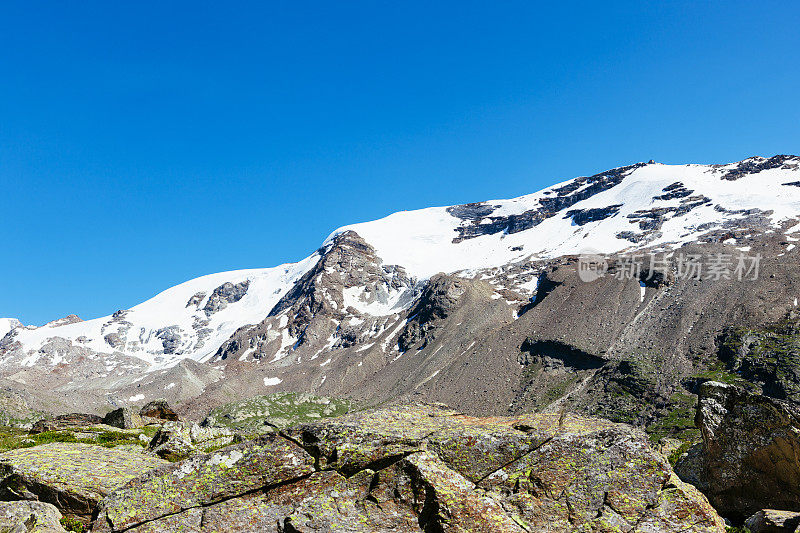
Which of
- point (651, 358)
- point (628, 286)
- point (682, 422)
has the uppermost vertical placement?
point (628, 286)

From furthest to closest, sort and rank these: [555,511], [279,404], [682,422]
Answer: [279,404]
[682,422]
[555,511]

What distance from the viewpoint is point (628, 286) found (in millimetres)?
195375

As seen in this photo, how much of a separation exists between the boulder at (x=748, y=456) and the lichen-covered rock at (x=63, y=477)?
905 inches

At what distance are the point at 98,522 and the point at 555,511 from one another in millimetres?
11710

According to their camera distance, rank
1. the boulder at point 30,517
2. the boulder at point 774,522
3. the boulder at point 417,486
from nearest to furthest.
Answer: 1. the boulder at point 417,486
2. the boulder at point 30,517
3. the boulder at point 774,522

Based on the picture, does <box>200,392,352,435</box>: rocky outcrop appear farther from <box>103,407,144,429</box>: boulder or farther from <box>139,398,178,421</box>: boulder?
<box>103,407,144,429</box>: boulder

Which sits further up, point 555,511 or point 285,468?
point 285,468

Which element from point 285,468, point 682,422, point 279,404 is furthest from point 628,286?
point 285,468

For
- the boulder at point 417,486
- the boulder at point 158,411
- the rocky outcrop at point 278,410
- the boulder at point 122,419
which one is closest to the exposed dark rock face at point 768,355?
the rocky outcrop at point 278,410

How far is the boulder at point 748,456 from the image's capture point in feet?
61.3

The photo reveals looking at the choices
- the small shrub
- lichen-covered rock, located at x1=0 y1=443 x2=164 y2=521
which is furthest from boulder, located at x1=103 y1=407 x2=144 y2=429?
the small shrub

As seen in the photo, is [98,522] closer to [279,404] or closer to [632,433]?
[632,433]

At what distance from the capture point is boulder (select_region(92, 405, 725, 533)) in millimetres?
12188

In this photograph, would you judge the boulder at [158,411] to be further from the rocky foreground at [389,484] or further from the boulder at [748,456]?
the boulder at [748,456]
